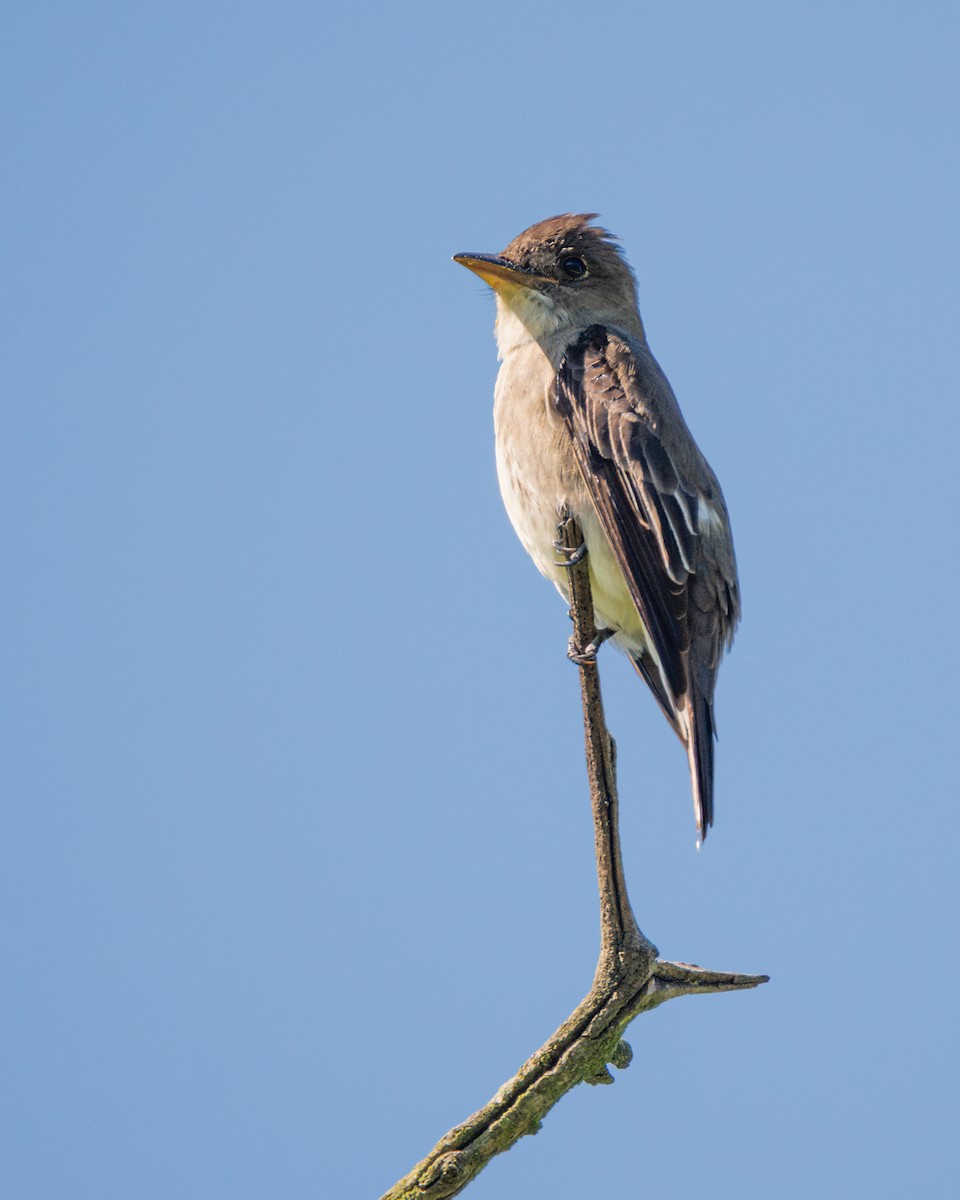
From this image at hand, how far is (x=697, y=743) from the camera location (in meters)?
6.82

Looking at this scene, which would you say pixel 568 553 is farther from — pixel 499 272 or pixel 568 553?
pixel 499 272

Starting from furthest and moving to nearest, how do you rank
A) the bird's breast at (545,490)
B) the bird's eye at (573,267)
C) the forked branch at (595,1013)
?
1. the bird's eye at (573,267)
2. the bird's breast at (545,490)
3. the forked branch at (595,1013)

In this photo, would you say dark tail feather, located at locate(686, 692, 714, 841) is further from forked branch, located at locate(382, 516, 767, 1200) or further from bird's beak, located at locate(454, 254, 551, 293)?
bird's beak, located at locate(454, 254, 551, 293)

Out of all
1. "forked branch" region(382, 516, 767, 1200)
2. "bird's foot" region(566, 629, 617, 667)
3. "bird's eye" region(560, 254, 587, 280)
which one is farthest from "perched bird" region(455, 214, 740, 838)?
"forked branch" region(382, 516, 767, 1200)

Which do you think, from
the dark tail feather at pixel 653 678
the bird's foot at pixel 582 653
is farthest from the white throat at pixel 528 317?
the bird's foot at pixel 582 653

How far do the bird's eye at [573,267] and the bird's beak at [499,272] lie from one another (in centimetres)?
15

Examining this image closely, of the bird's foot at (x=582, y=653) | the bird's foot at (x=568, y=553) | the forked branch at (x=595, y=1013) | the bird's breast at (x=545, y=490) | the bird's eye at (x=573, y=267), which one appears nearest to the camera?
the forked branch at (x=595, y=1013)

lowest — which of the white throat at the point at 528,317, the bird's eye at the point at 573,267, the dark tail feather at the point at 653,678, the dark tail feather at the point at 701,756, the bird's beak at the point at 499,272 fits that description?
the dark tail feather at the point at 701,756

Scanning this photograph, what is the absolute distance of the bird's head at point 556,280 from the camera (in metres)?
8.22

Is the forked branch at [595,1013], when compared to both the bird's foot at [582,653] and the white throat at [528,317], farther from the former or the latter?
the white throat at [528,317]

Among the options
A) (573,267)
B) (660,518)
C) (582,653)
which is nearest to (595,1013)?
(582,653)

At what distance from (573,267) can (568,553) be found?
2.01 meters

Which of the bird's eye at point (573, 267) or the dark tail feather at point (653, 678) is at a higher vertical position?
the bird's eye at point (573, 267)

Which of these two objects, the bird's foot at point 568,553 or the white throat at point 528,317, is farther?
the white throat at point 528,317
